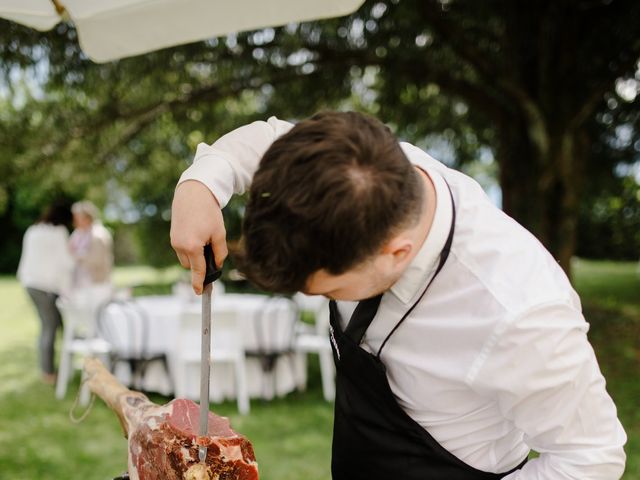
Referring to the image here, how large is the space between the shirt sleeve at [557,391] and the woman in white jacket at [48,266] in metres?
6.56

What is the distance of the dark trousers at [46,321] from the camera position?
23.4ft

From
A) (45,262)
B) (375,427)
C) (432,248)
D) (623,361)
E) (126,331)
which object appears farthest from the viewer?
(623,361)

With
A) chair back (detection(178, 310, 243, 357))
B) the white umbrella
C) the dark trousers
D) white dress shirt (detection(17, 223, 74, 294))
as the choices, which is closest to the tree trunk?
chair back (detection(178, 310, 243, 357))

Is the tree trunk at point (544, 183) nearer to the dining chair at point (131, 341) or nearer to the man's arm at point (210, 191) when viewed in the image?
the dining chair at point (131, 341)

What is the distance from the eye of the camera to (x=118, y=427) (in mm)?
5793

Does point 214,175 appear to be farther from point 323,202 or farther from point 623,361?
point 623,361

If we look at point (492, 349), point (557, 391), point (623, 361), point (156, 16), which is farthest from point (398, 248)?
point (623, 361)

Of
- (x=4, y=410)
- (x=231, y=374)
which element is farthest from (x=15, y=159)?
(x=231, y=374)

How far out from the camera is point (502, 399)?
126cm

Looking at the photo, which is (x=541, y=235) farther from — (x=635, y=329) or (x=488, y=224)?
(x=488, y=224)

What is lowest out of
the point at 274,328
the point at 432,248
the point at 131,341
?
the point at 131,341

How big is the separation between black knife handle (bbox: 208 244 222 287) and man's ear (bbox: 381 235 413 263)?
1.44 feet

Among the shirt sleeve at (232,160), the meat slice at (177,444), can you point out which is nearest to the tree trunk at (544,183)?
the shirt sleeve at (232,160)

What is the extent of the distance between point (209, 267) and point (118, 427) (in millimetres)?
4859
